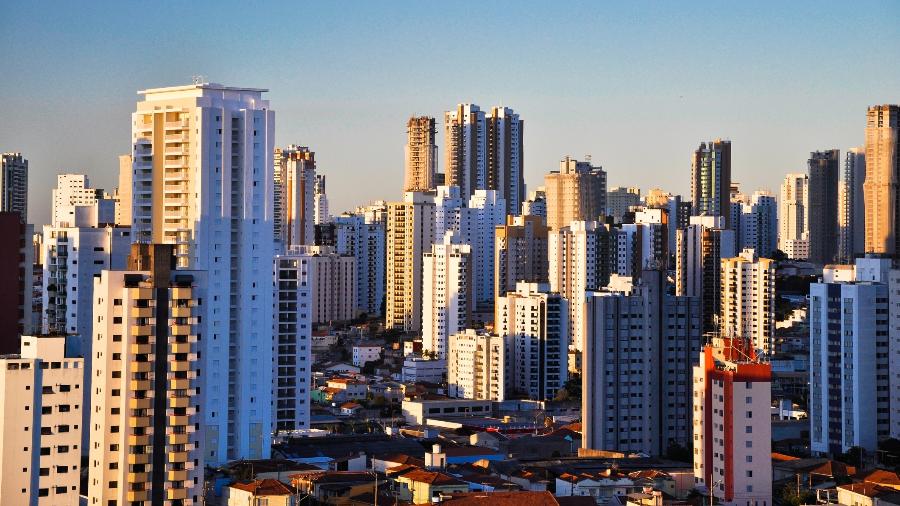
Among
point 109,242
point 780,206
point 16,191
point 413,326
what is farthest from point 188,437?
point 780,206

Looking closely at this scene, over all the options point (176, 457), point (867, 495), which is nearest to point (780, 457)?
point (867, 495)

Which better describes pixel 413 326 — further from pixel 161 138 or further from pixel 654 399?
pixel 161 138

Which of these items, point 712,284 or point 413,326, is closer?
point 712,284

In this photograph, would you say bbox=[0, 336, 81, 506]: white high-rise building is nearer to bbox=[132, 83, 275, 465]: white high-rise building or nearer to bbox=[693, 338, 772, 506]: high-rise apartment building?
bbox=[132, 83, 275, 465]: white high-rise building

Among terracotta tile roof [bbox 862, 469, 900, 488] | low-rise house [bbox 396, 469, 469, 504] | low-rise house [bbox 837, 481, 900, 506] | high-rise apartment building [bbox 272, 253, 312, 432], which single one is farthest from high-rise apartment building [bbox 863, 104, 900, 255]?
low-rise house [bbox 396, 469, 469, 504]

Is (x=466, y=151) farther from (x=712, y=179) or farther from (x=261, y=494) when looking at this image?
(x=261, y=494)

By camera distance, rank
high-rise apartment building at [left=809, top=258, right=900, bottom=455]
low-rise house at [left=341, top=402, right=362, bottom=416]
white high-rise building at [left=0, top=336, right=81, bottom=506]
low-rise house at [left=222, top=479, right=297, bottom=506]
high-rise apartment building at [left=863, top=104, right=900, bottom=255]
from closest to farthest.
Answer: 1. white high-rise building at [left=0, top=336, right=81, bottom=506]
2. low-rise house at [left=222, top=479, right=297, bottom=506]
3. high-rise apartment building at [left=809, top=258, right=900, bottom=455]
4. low-rise house at [left=341, top=402, right=362, bottom=416]
5. high-rise apartment building at [left=863, top=104, right=900, bottom=255]
